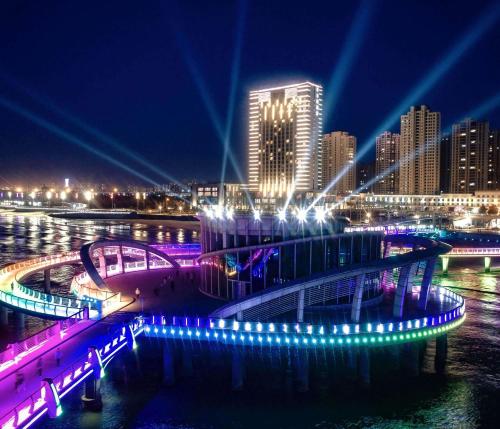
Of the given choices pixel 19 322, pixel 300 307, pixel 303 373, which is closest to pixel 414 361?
pixel 303 373

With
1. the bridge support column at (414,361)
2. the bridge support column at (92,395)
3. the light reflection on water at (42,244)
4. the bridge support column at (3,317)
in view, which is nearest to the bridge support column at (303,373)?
the bridge support column at (414,361)

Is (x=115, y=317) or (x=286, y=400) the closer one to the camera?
(x=286, y=400)

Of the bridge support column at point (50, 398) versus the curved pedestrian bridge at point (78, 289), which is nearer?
the bridge support column at point (50, 398)

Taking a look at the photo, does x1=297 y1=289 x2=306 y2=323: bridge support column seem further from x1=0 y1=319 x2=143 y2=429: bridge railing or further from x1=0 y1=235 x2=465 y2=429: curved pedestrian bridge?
x1=0 y1=319 x2=143 y2=429: bridge railing

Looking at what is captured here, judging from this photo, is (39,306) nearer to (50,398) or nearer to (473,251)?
(50,398)

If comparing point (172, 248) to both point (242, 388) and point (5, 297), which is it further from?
point (242, 388)

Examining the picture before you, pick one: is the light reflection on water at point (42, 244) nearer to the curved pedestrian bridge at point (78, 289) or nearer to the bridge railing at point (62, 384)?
the curved pedestrian bridge at point (78, 289)

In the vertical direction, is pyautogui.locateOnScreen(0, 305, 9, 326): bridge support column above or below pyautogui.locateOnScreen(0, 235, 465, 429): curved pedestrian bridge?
below

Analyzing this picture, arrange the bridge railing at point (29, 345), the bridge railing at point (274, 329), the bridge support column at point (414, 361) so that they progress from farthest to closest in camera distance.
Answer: the bridge support column at point (414, 361) → the bridge railing at point (274, 329) → the bridge railing at point (29, 345)

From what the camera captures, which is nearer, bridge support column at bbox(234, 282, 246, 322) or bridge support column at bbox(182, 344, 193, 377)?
bridge support column at bbox(182, 344, 193, 377)

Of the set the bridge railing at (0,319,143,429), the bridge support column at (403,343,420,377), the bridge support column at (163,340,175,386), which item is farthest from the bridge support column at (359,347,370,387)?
A: the bridge railing at (0,319,143,429)

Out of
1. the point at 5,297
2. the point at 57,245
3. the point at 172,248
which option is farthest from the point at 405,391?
the point at 57,245

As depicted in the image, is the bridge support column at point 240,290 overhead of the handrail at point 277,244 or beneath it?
beneath

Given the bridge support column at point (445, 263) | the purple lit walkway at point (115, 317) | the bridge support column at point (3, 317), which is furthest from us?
the bridge support column at point (445, 263)
